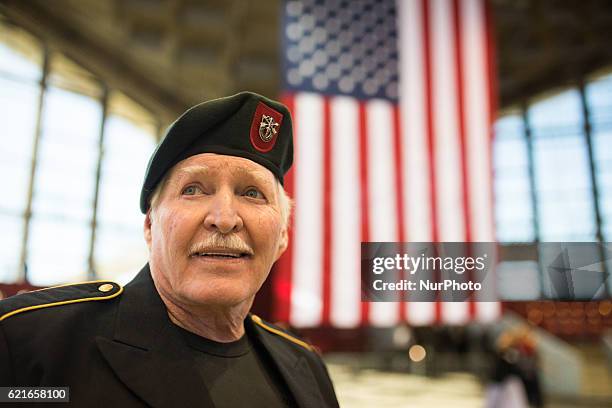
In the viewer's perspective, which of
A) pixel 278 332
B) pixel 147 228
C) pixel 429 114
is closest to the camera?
pixel 147 228

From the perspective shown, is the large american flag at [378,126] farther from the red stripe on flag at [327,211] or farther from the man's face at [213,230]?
the man's face at [213,230]

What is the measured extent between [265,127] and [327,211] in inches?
68.8

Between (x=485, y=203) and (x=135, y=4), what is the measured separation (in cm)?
719

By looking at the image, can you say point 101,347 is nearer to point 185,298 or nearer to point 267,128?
point 185,298

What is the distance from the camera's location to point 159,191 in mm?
933

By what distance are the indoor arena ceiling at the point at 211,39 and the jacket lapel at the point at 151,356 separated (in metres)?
5.12

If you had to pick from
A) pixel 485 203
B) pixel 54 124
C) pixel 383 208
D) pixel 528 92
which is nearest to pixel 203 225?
pixel 383 208

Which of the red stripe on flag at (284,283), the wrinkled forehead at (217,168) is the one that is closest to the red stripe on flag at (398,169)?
the red stripe on flag at (284,283)

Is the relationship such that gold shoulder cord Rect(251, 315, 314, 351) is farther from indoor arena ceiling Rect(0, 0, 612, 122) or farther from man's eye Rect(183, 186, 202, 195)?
indoor arena ceiling Rect(0, 0, 612, 122)

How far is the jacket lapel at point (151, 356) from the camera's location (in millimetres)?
842

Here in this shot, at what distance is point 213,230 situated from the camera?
0.86m

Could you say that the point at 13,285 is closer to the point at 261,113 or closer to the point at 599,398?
the point at 261,113

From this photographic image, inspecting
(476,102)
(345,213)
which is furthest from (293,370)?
(476,102)

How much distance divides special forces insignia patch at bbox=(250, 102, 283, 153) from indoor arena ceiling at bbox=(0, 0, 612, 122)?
4.98 m
